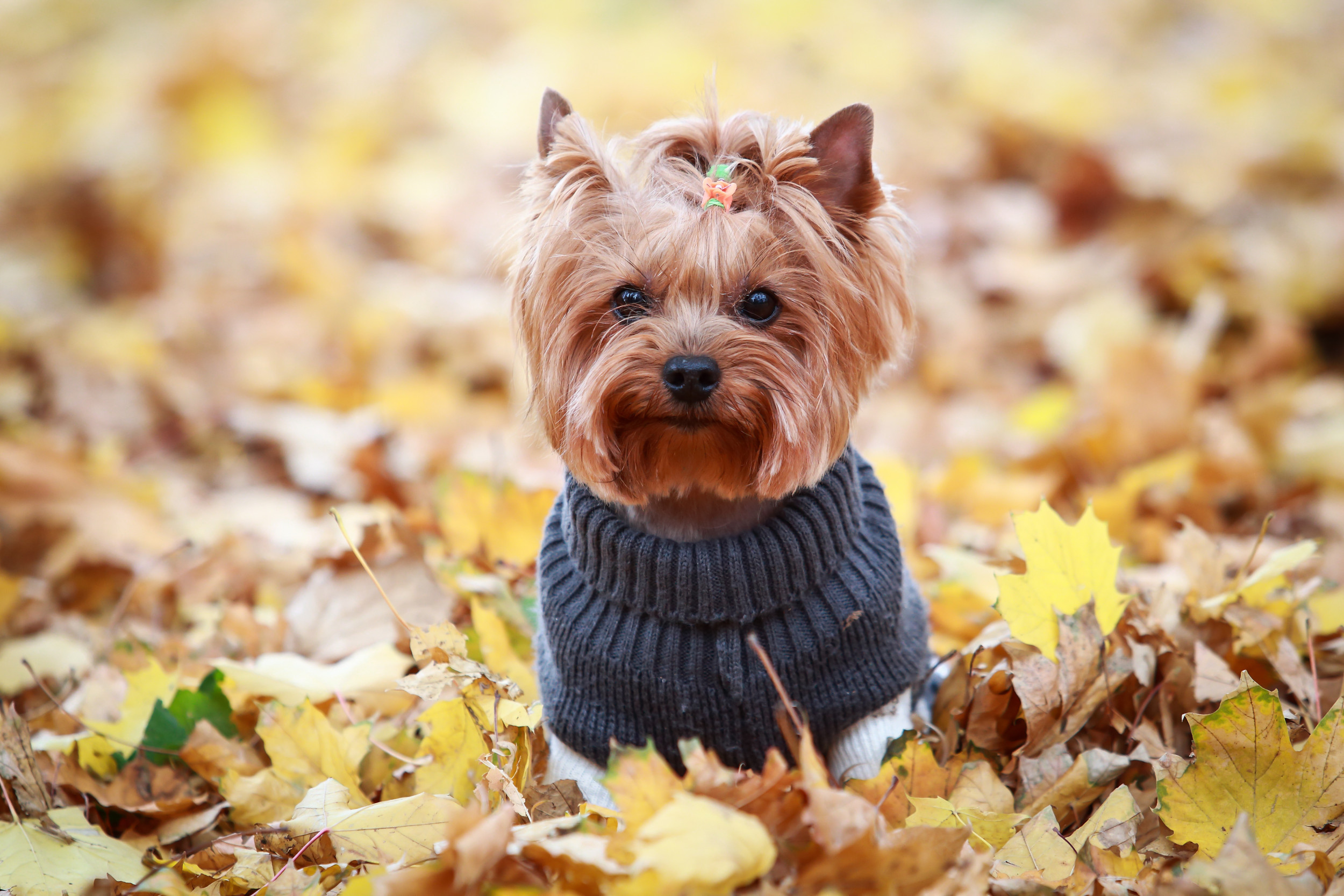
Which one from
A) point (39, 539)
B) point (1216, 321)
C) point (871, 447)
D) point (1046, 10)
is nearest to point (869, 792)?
point (871, 447)

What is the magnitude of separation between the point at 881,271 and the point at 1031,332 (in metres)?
2.84

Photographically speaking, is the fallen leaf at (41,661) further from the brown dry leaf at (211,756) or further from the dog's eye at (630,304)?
the dog's eye at (630,304)

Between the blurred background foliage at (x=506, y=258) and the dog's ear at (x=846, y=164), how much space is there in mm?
157

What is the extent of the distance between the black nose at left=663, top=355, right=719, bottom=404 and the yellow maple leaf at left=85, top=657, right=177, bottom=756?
1274 millimetres

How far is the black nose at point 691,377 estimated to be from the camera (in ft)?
6.27

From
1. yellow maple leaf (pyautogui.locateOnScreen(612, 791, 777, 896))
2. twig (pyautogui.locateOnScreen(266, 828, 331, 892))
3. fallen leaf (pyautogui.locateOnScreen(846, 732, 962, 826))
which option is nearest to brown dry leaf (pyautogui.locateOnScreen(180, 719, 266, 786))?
twig (pyautogui.locateOnScreen(266, 828, 331, 892))

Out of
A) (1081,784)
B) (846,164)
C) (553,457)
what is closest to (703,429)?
(846,164)

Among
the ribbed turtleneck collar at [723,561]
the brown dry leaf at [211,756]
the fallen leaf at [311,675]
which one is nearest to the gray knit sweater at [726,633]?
the ribbed turtleneck collar at [723,561]

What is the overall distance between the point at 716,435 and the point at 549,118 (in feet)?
2.41

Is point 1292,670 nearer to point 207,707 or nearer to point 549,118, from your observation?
point 549,118

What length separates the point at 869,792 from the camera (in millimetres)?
1837

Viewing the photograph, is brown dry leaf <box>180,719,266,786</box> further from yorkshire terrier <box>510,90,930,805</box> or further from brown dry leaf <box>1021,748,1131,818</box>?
brown dry leaf <box>1021,748,1131,818</box>

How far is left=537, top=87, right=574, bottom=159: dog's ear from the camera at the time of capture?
7.11 feet

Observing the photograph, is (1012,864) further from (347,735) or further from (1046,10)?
(1046,10)
